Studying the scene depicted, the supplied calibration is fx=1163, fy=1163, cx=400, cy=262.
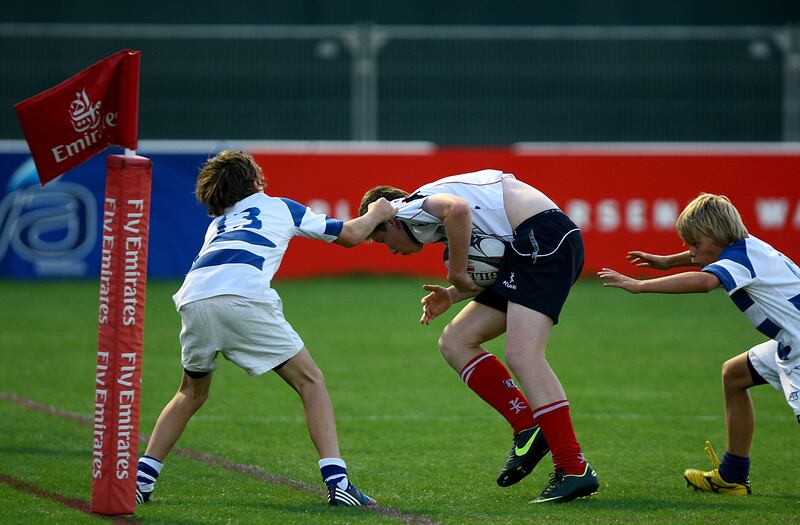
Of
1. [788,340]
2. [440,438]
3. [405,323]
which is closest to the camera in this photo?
[788,340]

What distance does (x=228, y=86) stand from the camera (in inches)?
736

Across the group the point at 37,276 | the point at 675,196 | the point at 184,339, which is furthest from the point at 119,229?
the point at 675,196

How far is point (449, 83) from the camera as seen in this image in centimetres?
1911

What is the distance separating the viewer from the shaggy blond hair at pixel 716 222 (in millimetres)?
5602

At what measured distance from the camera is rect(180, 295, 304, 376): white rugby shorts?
17.7 feet

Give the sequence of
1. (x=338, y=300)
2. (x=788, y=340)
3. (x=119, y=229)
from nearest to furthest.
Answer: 1. (x=119, y=229)
2. (x=788, y=340)
3. (x=338, y=300)

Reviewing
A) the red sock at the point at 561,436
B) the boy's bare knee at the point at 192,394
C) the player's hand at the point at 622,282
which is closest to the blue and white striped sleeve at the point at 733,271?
the player's hand at the point at 622,282

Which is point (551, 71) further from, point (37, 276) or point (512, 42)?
point (37, 276)

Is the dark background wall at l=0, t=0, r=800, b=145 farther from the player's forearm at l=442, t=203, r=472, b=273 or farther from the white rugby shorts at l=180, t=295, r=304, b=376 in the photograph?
the white rugby shorts at l=180, t=295, r=304, b=376

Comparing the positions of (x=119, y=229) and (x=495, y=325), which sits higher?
(x=119, y=229)

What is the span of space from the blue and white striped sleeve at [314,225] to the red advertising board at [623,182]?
1096 cm

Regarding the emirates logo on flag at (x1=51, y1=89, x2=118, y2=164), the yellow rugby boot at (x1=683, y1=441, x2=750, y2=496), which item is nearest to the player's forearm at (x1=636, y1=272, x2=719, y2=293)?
the yellow rugby boot at (x1=683, y1=441, x2=750, y2=496)

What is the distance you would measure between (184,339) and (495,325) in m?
1.63

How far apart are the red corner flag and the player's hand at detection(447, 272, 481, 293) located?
168 centimetres
